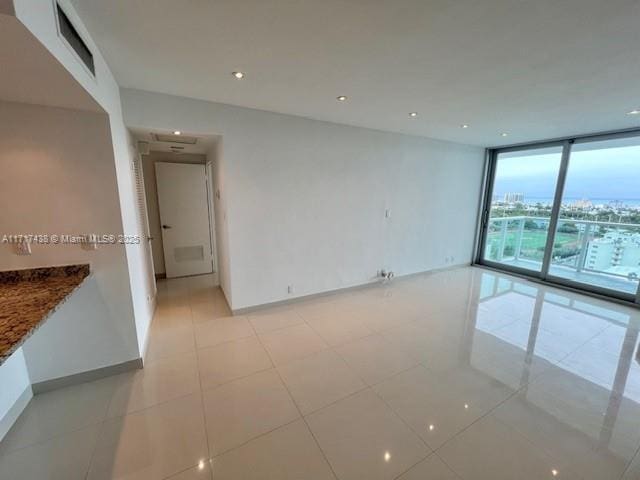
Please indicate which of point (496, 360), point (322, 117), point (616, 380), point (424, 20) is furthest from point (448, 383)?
point (322, 117)

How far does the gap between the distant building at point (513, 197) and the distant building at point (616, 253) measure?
1.24 meters

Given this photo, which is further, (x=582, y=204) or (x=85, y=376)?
(x=582, y=204)

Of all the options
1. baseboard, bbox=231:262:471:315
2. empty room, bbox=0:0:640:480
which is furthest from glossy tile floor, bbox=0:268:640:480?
baseboard, bbox=231:262:471:315

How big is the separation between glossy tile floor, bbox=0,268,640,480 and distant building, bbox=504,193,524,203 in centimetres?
249

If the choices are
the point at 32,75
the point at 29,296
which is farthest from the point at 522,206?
the point at 29,296

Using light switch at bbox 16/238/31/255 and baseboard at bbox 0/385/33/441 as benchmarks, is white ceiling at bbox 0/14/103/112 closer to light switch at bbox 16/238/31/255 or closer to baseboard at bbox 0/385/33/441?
light switch at bbox 16/238/31/255

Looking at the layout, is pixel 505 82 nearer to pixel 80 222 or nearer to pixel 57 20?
pixel 57 20

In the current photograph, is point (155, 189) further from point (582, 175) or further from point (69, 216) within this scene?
point (582, 175)

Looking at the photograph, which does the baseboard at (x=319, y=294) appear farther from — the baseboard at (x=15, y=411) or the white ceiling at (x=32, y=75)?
the white ceiling at (x=32, y=75)

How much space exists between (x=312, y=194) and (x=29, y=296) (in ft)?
8.64

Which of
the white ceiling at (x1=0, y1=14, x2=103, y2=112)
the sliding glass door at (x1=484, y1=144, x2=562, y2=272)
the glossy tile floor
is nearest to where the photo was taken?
the white ceiling at (x1=0, y1=14, x2=103, y2=112)

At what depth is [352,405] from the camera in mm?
1817

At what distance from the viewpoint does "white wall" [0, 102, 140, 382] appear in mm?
1656

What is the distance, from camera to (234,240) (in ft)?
9.67
